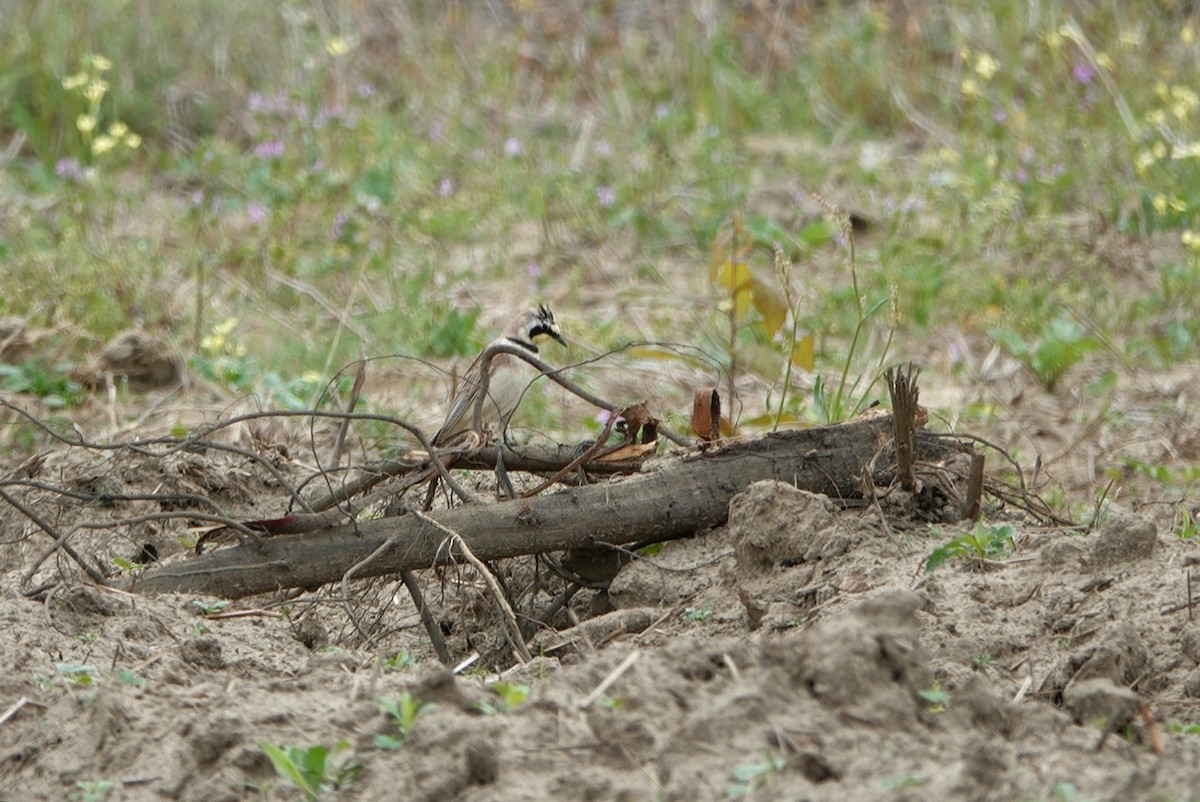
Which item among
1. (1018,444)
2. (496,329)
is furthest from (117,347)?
(1018,444)

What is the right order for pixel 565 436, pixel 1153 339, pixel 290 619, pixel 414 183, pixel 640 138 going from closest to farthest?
pixel 290 619
pixel 565 436
pixel 1153 339
pixel 414 183
pixel 640 138

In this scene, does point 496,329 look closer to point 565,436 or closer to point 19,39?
point 565,436

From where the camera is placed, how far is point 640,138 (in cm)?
1016

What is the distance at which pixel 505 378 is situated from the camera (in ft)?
20.3

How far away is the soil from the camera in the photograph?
2.71 m

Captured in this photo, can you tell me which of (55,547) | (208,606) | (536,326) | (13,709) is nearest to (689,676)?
(13,709)

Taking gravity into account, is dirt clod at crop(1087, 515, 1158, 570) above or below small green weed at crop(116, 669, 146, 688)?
above

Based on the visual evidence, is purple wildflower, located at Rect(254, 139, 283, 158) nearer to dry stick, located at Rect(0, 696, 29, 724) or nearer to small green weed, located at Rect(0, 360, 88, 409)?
small green weed, located at Rect(0, 360, 88, 409)

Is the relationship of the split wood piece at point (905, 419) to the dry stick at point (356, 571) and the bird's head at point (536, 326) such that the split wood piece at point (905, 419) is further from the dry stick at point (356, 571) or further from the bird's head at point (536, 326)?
the bird's head at point (536, 326)

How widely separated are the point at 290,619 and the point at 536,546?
2.13 feet

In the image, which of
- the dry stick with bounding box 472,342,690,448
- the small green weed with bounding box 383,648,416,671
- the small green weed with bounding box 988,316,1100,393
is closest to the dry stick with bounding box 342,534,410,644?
the small green weed with bounding box 383,648,416,671

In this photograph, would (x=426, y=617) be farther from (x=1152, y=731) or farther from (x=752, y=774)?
(x=1152, y=731)

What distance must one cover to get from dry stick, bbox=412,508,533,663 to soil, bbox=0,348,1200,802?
0.09 meters

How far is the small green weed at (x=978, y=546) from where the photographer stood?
380cm
